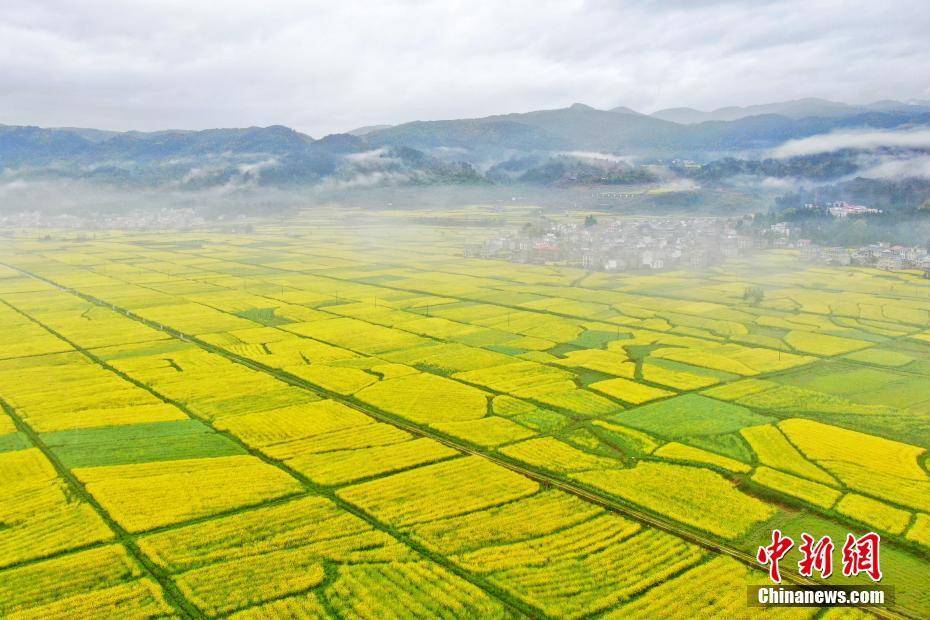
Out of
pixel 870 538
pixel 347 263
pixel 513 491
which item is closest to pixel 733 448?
pixel 870 538

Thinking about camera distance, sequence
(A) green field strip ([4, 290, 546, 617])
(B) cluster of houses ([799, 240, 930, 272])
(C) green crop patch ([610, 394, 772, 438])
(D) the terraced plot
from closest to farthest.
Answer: (A) green field strip ([4, 290, 546, 617])
(D) the terraced plot
(C) green crop patch ([610, 394, 772, 438])
(B) cluster of houses ([799, 240, 930, 272])

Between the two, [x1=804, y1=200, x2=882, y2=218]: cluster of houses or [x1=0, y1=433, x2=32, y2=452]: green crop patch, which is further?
[x1=804, y1=200, x2=882, y2=218]: cluster of houses

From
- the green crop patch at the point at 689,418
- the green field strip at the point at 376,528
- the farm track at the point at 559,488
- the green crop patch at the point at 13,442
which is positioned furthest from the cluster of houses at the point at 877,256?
the green crop patch at the point at 13,442

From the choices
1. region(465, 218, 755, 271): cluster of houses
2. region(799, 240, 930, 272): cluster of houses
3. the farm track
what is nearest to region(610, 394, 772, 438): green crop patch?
the farm track

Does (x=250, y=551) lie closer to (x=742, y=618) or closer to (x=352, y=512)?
(x=352, y=512)

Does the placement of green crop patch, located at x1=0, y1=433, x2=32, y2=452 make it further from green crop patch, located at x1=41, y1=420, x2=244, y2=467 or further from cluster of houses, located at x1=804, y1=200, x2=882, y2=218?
cluster of houses, located at x1=804, y1=200, x2=882, y2=218

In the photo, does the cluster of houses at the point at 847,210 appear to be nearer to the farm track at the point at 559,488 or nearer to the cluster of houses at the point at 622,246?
the cluster of houses at the point at 622,246

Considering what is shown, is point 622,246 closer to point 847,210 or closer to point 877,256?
point 877,256
